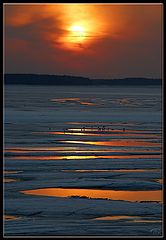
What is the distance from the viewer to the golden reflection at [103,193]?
8.66 m

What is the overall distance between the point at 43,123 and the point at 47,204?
14065 mm

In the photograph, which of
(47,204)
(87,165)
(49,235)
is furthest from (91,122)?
(49,235)

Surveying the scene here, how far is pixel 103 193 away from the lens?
29.3 ft

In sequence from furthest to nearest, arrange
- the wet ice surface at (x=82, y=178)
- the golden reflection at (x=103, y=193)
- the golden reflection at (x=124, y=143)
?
the golden reflection at (x=124, y=143) → the golden reflection at (x=103, y=193) → the wet ice surface at (x=82, y=178)

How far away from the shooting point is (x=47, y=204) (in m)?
8.03

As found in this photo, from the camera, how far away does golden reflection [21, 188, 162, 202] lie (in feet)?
28.4

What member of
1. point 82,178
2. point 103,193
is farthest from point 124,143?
point 103,193

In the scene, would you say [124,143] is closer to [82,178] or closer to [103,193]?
[82,178]

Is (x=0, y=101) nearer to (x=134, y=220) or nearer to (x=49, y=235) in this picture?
(x=49, y=235)

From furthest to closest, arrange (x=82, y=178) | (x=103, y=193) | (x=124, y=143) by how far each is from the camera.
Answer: (x=124, y=143), (x=82, y=178), (x=103, y=193)

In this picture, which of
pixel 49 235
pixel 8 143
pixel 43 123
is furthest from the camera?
pixel 43 123

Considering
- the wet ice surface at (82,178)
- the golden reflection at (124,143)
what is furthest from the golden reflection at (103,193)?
the golden reflection at (124,143)

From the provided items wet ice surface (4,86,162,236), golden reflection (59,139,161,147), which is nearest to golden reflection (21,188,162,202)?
wet ice surface (4,86,162,236)

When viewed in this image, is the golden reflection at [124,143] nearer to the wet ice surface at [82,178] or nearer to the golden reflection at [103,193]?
the wet ice surface at [82,178]
